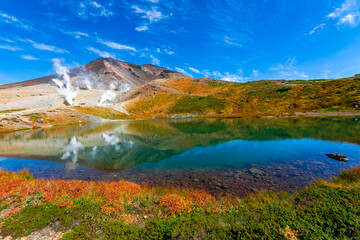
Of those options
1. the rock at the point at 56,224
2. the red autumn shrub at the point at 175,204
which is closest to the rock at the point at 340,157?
the red autumn shrub at the point at 175,204

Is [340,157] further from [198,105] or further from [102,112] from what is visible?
[102,112]

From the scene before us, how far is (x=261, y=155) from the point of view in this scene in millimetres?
23719

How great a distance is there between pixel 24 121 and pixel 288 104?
551 feet

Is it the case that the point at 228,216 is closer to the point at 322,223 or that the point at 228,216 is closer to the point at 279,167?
the point at 322,223

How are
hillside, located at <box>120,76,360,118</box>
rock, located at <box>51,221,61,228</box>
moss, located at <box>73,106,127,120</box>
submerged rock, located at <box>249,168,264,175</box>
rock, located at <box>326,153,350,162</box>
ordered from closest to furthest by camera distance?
1. rock, located at <box>51,221,61,228</box>
2. submerged rock, located at <box>249,168,264,175</box>
3. rock, located at <box>326,153,350,162</box>
4. hillside, located at <box>120,76,360,118</box>
5. moss, located at <box>73,106,127,120</box>

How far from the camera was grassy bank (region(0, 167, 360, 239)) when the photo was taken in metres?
6.47

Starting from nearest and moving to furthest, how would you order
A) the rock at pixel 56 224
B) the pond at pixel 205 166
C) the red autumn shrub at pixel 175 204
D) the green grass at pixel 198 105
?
the rock at pixel 56 224 < the red autumn shrub at pixel 175 204 < the pond at pixel 205 166 < the green grass at pixel 198 105

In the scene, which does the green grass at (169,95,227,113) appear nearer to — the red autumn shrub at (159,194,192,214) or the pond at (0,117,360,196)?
the pond at (0,117,360,196)

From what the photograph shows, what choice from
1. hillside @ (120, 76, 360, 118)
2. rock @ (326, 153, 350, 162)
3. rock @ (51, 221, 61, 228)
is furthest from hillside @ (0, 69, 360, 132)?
rock @ (51, 221, 61, 228)

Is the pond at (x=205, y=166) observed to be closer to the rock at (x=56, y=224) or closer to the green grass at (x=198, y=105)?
the rock at (x=56, y=224)

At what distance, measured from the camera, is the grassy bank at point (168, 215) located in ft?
21.2

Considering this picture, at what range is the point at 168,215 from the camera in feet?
29.2

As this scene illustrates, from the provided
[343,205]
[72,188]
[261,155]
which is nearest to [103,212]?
[72,188]

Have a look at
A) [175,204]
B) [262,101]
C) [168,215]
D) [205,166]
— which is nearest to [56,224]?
[168,215]
